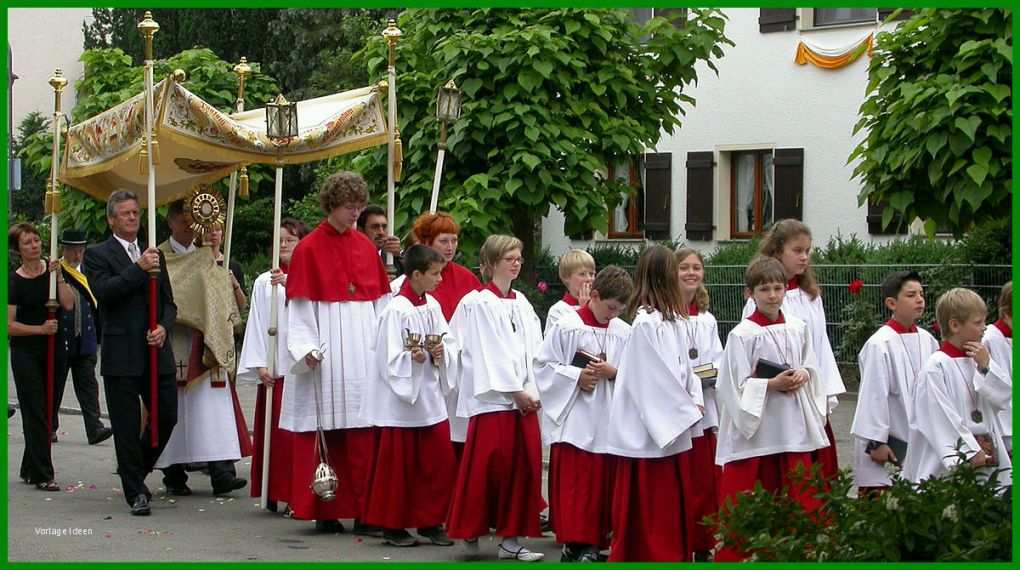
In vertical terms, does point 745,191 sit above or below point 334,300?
above

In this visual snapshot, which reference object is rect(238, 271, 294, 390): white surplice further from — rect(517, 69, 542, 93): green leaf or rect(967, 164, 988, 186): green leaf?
rect(517, 69, 542, 93): green leaf

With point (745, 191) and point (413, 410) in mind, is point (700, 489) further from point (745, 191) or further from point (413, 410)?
point (745, 191)

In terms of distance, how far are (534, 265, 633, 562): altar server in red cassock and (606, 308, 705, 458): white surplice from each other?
232 millimetres

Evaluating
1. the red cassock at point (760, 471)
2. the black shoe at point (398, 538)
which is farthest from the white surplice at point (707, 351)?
the black shoe at point (398, 538)

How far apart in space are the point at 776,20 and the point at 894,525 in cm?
2208

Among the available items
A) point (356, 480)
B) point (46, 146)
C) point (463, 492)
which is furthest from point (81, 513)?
point (46, 146)

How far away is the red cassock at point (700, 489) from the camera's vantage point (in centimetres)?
818

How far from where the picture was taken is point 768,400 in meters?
7.91

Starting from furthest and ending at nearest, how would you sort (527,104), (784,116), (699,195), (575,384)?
(699,195), (784,116), (527,104), (575,384)

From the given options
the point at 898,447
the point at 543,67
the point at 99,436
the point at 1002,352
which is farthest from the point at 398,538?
the point at 543,67

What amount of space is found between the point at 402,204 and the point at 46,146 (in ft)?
20.2

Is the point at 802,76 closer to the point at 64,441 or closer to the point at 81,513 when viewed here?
the point at 64,441

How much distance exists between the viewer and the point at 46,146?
20531 mm

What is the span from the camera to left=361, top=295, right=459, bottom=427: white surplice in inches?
369
